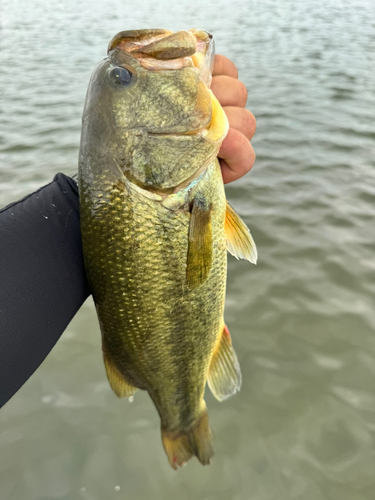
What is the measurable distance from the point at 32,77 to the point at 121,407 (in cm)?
1094

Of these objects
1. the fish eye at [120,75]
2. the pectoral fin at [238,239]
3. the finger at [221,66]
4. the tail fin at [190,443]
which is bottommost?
the tail fin at [190,443]

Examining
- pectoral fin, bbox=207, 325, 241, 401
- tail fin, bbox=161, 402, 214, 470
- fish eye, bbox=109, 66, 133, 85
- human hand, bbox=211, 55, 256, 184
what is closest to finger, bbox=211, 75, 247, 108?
human hand, bbox=211, 55, 256, 184

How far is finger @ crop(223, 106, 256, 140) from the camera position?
6.10ft

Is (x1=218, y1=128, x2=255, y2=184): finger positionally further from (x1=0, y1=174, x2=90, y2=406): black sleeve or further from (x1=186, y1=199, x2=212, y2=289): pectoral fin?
(x1=0, y1=174, x2=90, y2=406): black sleeve

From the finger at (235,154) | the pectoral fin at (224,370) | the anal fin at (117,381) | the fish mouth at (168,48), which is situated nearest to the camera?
the fish mouth at (168,48)

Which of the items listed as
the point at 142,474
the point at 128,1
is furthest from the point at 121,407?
the point at 128,1

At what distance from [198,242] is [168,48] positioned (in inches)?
28.9

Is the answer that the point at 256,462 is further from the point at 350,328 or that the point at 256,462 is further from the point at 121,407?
the point at 350,328

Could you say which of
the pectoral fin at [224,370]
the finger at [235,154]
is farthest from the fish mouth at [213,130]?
the pectoral fin at [224,370]

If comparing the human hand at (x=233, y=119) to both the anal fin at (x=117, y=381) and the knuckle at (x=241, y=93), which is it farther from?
the anal fin at (x=117, y=381)

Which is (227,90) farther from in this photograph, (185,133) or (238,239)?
(238,239)

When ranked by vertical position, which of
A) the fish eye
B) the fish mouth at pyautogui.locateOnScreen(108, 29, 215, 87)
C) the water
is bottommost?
the water

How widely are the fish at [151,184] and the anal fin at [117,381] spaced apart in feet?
0.60

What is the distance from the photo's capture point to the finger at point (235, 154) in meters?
1.80
